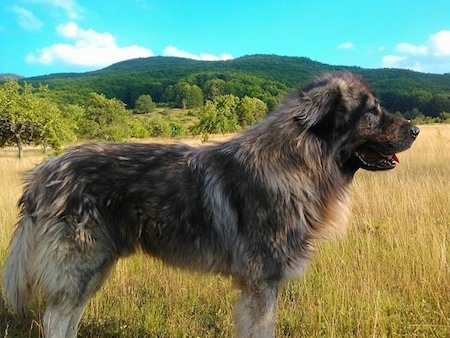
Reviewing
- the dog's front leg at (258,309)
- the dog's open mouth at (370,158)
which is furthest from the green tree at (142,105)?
the dog's front leg at (258,309)

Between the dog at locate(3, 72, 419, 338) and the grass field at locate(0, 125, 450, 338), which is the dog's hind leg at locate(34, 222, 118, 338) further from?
the grass field at locate(0, 125, 450, 338)

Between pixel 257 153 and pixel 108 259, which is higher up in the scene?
pixel 257 153

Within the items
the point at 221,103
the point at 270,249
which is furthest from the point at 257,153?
the point at 221,103

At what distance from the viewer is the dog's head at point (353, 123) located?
9.58 ft

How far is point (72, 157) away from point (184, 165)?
80 centimetres

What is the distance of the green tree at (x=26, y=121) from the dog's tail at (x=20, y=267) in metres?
20.9

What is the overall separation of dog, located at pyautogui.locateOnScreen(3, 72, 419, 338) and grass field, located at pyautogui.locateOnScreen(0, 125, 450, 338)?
2.08ft

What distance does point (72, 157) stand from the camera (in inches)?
119

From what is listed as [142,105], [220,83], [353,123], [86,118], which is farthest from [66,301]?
[220,83]

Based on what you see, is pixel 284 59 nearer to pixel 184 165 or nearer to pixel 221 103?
pixel 221 103

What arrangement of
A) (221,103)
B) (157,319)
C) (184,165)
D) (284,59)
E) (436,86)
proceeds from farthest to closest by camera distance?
(284,59), (436,86), (221,103), (157,319), (184,165)

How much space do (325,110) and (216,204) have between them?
0.98m

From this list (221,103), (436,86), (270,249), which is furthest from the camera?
(436,86)

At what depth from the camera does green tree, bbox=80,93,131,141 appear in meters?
43.8
